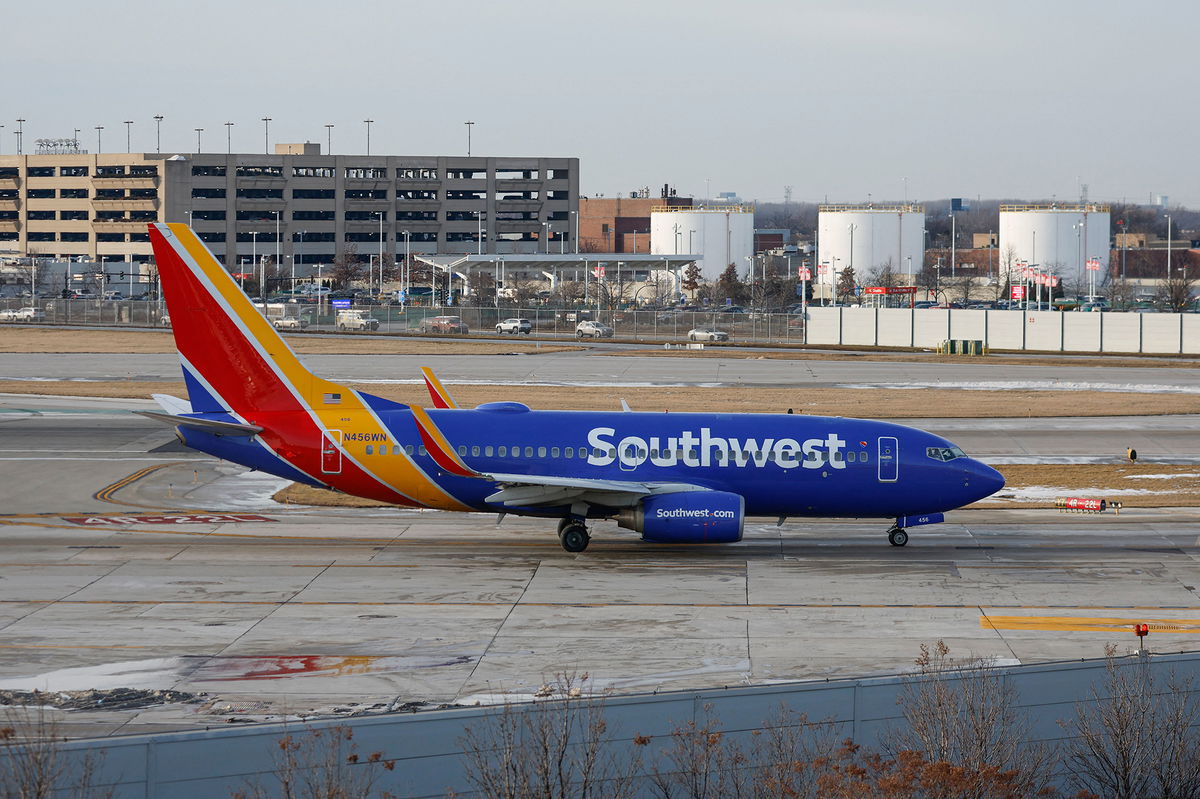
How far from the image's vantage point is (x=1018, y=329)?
119m

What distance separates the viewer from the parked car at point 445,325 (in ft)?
429

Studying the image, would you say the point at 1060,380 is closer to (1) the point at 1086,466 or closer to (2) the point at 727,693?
(1) the point at 1086,466

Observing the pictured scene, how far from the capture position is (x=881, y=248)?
19412 centimetres

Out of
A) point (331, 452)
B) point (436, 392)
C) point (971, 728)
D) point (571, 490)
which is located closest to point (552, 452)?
point (571, 490)

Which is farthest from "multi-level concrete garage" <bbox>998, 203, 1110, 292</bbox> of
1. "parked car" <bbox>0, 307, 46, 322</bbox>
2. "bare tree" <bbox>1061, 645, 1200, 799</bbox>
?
"bare tree" <bbox>1061, 645, 1200, 799</bbox>

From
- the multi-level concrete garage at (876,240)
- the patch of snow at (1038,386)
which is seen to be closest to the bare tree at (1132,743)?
the patch of snow at (1038,386)

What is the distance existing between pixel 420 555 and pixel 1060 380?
6304 centimetres

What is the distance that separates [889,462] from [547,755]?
75.0 ft

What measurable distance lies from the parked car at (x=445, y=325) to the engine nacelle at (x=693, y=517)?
97925 mm

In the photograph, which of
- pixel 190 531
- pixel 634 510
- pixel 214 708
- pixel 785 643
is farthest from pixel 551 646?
pixel 190 531

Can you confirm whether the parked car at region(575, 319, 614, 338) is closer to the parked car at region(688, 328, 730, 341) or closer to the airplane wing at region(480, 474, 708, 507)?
the parked car at region(688, 328, 730, 341)

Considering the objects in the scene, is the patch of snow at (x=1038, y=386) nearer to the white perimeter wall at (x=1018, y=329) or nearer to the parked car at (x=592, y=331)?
the white perimeter wall at (x=1018, y=329)

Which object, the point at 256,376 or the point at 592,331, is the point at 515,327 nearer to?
the point at 592,331

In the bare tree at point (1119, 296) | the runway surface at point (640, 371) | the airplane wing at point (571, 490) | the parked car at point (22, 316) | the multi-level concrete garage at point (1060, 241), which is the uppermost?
the multi-level concrete garage at point (1060, 241)
